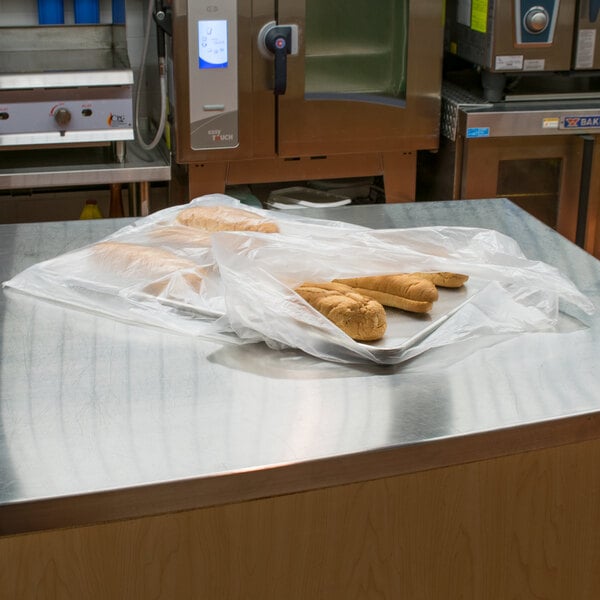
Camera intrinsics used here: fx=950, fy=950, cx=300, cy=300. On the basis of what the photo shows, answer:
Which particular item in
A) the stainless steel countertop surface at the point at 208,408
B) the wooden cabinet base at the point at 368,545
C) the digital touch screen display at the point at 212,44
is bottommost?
the wooden cabinet base at the point at 368,545

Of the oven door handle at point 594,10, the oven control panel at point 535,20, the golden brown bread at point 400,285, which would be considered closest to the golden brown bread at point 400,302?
the golden brown bread at point 400,285

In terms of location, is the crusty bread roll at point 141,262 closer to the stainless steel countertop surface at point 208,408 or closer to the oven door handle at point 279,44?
the stainless steel countertop surface at point 208,408

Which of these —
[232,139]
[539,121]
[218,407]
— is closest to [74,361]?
[218,407]

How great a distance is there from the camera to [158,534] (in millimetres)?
1131

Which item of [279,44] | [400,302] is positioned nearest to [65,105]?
[279,44]

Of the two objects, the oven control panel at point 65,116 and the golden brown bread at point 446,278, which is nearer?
the golden brown bread at point 446,278

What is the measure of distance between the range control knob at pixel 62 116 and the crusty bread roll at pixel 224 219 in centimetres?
113

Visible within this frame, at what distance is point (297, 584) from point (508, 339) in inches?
18.2

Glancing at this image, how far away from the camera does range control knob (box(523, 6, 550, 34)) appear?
287 cm

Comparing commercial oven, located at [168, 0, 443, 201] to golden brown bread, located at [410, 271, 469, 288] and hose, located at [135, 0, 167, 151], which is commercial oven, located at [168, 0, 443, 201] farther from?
golden brown bread, located at [410, 271, 469, 288]

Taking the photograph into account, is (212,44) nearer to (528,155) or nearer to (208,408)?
(528,155)

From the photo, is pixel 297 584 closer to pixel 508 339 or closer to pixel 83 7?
pixel 508 339

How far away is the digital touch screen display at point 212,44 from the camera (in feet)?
9.02

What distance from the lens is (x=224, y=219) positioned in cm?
171
